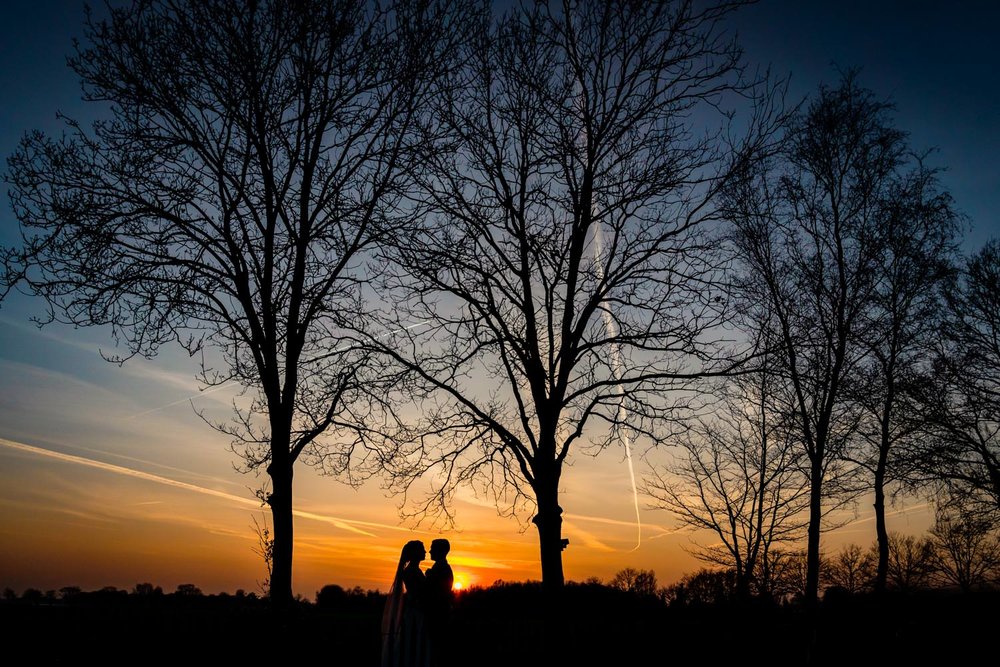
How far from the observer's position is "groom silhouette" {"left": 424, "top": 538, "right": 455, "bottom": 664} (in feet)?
28.5

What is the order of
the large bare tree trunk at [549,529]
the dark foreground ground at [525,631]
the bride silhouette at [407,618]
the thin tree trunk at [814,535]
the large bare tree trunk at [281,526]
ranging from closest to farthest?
the bride silhouette at [407,618], the dark foreground ground at [525,631], the large bare tree trunk at [281,526], the large bare tree trunk at [549,529], the thin tree trunk at [814,535]

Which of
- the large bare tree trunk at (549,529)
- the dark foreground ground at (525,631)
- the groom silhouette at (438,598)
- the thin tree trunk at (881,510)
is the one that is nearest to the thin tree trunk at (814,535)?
the dark foreground ground at (525,631)

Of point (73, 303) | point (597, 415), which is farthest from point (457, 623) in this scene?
point (73, 303)

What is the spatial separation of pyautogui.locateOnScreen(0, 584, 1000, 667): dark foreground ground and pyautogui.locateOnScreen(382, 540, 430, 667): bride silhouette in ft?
1.47

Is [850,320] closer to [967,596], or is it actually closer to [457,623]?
[967,596]

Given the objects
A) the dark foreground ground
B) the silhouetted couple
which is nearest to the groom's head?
the silhouetted couple

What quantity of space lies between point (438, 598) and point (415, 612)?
0.29m

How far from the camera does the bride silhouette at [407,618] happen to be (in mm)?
8586

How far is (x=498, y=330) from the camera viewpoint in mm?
12945

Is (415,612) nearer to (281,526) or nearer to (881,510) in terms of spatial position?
(281,526)

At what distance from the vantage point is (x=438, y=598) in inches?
343

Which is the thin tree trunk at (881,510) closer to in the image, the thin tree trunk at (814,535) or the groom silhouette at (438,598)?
the thin tree trunk at (814,535)

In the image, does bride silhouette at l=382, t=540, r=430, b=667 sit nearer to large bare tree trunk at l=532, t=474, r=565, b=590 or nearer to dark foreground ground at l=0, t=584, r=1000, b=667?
dark foreground ground at l=0, t=584, r=1000, b=667

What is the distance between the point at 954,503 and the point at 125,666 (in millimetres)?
23354
